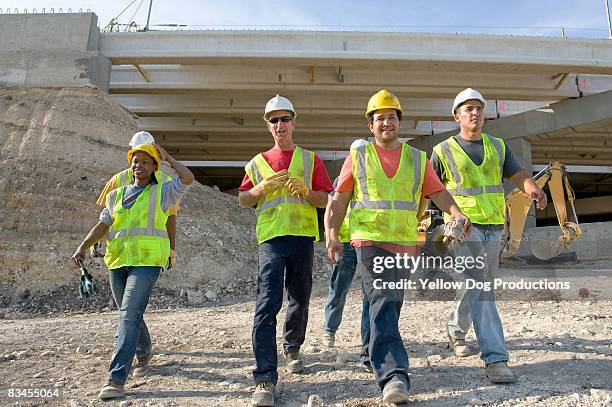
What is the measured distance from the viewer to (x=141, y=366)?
3.54 meters

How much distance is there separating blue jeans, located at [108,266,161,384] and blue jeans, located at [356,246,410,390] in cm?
151

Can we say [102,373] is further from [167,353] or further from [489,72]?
[489,72]

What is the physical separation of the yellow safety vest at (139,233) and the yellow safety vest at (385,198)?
1.42 meters

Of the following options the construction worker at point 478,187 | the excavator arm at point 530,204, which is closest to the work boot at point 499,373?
the construction worker at point 478,187

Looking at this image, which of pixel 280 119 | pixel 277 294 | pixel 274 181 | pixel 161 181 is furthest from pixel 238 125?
pixel 277 294

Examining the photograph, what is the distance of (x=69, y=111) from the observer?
11.6m

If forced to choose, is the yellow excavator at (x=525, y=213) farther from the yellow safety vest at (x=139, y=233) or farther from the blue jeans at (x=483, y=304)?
the yellow safety vest at (x=139, y=233)

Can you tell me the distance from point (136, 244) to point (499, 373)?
8.27 feet

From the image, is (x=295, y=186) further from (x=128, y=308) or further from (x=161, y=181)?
(x=128, y=308)

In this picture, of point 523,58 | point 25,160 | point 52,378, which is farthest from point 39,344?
point 523,58

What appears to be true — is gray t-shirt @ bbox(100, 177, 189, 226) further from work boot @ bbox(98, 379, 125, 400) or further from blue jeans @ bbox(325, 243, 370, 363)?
blue jeans @ bbox(325, 243, 370, 363)

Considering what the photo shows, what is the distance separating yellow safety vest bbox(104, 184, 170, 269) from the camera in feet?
10.8

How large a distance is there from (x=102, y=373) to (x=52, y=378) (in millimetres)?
340

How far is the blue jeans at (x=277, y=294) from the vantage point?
9.53ft
